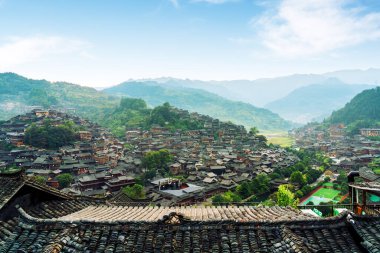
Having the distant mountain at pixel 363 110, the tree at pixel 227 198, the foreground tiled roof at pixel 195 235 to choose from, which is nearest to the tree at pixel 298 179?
the tree at pixel 227 198

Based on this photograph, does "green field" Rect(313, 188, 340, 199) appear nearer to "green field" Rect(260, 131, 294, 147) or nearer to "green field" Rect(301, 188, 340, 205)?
"green field" Rect(301, 188, 340, 205)

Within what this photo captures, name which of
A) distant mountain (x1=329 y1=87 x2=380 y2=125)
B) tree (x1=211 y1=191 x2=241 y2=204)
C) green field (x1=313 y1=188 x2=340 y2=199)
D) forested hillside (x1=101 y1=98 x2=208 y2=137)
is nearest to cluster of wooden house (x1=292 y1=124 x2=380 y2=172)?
distant mountain (x1=329 y1=87 x2=380 y2=125)

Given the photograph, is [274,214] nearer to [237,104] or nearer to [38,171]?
[38,171]

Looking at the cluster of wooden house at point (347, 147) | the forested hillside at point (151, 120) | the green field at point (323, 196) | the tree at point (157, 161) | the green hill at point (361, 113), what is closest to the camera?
the green field at point (323, 196)

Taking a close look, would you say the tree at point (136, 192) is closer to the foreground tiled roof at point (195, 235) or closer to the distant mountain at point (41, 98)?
the foreground tiled roof at point (195, 235)

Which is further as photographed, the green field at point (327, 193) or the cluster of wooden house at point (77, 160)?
the cluster of wooden house at point (77, 160)

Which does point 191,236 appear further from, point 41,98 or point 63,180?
point 41,98

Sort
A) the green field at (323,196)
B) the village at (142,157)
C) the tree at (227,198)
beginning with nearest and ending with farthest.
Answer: the tree at (227,198)
the green field at (323,196)
the village at (142,157)
